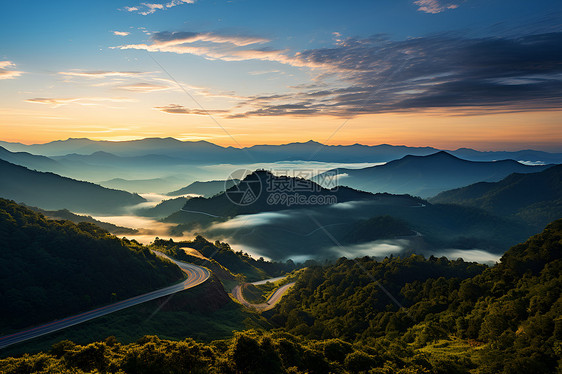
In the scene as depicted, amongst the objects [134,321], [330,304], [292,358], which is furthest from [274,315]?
[292,358]

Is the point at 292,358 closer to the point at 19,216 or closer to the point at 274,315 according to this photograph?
the point at 274,315

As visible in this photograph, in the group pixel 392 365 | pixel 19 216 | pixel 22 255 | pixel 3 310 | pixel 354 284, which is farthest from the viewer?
pixel 354 284

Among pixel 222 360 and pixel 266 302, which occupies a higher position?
pixel 222 360

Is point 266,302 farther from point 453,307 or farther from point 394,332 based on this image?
point 453,307

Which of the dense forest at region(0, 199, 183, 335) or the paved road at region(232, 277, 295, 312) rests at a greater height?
the dense forest at region(0, 199, 183, 335)

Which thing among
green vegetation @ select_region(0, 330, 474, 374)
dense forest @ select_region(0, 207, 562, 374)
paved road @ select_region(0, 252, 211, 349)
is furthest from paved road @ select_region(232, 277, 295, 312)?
green vegetation @ select_region(0, 330, 474, 374)

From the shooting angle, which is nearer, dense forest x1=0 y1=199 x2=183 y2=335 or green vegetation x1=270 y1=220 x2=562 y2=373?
green vegetation x1=270 y1=220 x2=562 y2=373

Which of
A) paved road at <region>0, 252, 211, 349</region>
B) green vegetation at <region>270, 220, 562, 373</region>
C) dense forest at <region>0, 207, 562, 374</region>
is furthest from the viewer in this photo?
paved road at <region>0, 252, 211, 349</region>

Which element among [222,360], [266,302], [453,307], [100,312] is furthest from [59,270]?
[453,307]

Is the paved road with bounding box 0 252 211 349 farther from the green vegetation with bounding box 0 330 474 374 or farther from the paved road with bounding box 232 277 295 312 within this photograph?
the paved road with bounding box 232 277 295 312
